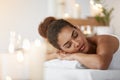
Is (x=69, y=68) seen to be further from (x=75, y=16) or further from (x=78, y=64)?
(x=75, y=16)

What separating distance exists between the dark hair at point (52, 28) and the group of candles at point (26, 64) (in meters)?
0.29

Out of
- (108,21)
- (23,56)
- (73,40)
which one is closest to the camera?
(23,56)

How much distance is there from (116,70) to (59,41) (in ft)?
0.76

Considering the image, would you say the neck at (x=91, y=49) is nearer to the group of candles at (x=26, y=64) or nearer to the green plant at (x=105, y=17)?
the group of candles at (x=26, y=64)

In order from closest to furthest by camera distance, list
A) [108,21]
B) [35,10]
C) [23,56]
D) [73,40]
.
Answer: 1. [23,56]
2. [73,40]
3. [108,21]
4. [35,10]

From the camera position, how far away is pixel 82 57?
2.79 feet

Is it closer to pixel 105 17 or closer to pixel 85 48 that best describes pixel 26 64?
pixel 85 48

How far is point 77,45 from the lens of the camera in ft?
2.93

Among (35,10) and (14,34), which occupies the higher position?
(35,10)

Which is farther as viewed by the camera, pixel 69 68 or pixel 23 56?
pixel 69 68

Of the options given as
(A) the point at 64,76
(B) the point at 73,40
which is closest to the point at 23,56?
(A) the point at 64,76

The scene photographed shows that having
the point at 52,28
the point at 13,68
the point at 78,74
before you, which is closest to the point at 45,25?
the point at 52,28

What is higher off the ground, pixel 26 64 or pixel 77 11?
pixel 77 11

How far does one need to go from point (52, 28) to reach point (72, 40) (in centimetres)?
8
